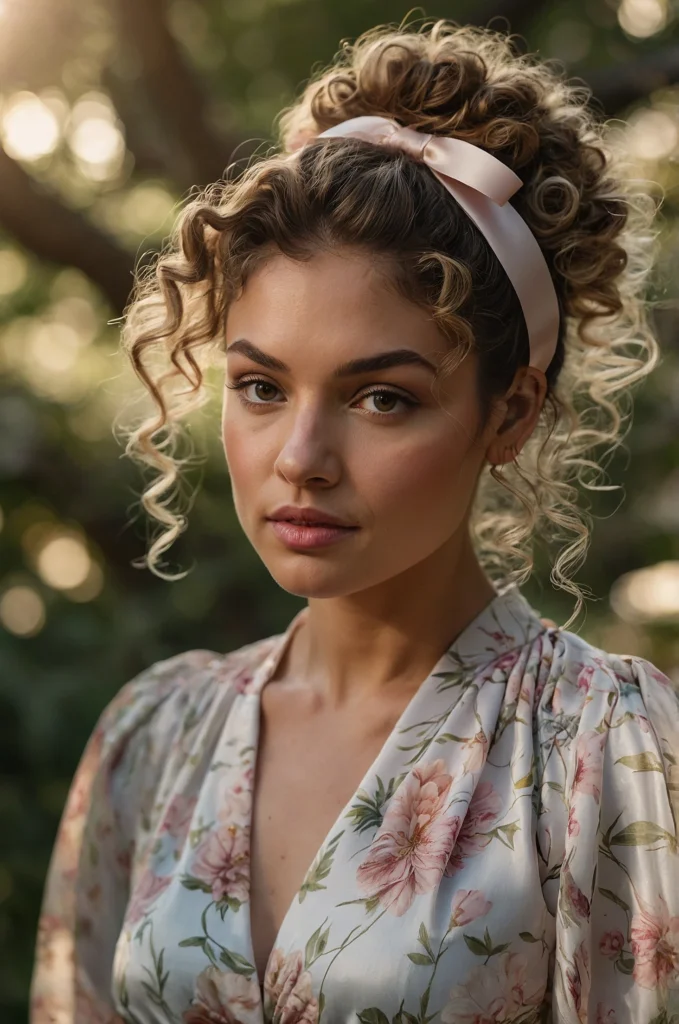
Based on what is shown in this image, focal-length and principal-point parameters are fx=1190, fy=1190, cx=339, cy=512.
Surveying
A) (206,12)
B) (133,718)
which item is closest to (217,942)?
Answer: (133,718)

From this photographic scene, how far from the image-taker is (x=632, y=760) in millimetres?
1302

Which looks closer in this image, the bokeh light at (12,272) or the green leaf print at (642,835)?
the green leaf print at (642,835)

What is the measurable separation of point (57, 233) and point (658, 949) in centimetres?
172

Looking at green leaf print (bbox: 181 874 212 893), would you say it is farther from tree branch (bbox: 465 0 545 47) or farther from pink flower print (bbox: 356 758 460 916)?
tree branch (bbox: 465 0 545 47)

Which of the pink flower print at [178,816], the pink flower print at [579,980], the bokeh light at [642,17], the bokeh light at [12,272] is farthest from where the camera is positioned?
the bokeh light at [12,272]

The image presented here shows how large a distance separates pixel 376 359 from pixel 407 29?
4.43 ft

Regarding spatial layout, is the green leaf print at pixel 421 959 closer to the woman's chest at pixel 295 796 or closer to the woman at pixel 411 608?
the woman at pixel 411 608

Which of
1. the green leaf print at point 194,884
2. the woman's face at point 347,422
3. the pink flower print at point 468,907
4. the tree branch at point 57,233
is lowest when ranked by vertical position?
the pink flower print at point 468,907

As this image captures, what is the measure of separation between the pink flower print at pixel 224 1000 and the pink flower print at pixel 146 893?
0.14 metres

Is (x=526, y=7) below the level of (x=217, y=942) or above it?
above

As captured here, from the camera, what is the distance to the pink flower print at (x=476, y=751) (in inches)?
53.9

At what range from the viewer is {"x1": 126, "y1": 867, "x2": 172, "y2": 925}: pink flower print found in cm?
150

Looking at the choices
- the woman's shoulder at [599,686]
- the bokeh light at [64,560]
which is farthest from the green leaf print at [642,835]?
the bokeh light at [64,560]

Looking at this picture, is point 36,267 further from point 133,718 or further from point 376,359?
point 376,359
